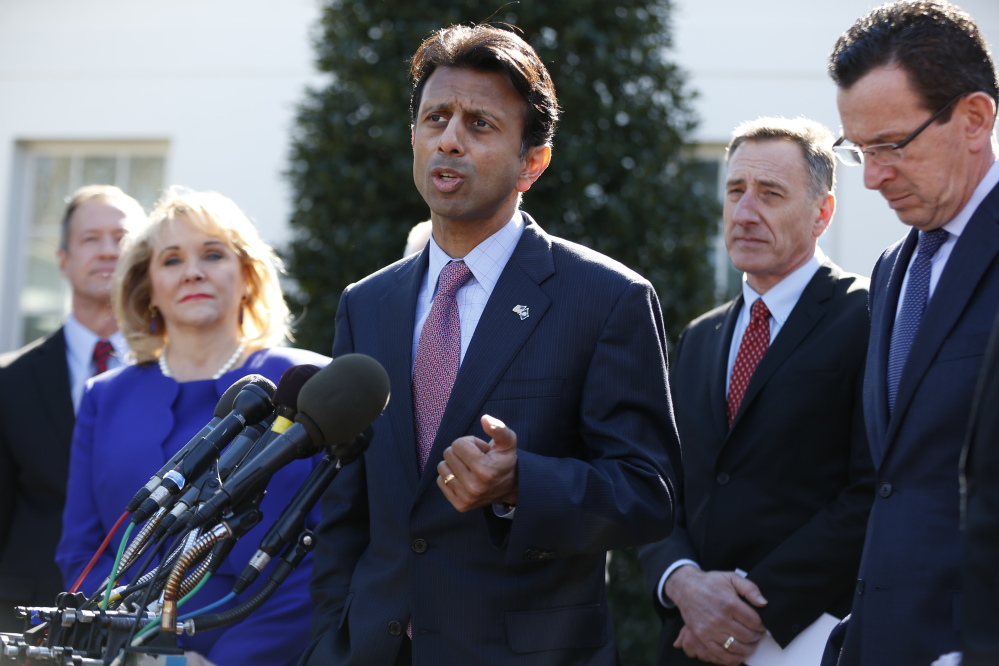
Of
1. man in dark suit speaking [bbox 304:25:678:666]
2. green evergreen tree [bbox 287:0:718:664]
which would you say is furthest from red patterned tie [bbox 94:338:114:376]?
man in dark suit speaking [bbox 304:25:678:666]

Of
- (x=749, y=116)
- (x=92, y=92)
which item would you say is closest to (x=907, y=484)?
(x=749, y=116)

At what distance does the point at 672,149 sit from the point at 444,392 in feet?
15.0

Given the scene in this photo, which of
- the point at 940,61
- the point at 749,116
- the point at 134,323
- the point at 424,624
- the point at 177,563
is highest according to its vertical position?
the point at 749,116

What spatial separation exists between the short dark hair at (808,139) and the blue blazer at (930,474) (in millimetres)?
1411

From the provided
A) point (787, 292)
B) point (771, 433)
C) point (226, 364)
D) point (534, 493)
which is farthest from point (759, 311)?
point (226, 364)

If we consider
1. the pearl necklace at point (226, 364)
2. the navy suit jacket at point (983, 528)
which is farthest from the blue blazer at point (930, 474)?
the pearl necklace at point (226, 364)

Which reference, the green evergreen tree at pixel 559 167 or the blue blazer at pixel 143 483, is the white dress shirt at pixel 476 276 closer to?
the blue blazer at pixel 143 483

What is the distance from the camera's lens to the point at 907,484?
8.23 feet

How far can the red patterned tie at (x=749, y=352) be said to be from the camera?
3755 mm

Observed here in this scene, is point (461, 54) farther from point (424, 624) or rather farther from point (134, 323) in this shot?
point (134, 323)

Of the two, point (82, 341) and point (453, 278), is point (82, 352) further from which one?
point (453, 278)

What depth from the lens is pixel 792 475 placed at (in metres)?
3.49

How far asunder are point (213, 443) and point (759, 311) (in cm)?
226

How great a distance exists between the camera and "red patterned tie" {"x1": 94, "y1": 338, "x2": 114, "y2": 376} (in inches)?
196
